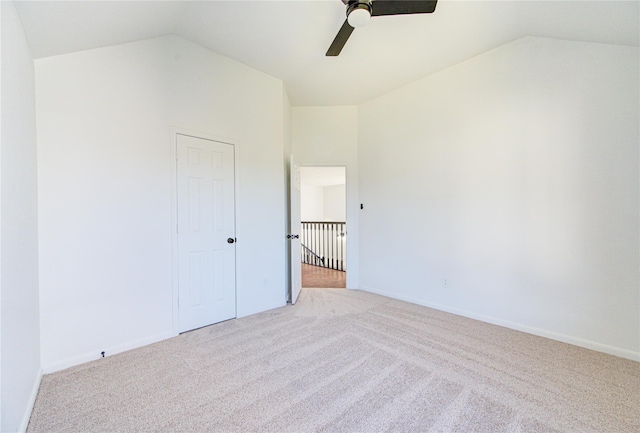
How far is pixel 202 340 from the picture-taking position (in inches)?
107

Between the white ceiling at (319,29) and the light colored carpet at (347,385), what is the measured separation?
8.28ft

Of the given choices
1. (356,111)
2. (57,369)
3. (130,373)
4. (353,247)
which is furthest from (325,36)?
(57,369)

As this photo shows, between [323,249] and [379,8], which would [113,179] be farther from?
[323,249]

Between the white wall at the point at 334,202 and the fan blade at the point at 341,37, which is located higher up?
the fan blade at the point at 341,37

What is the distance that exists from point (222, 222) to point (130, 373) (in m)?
1.63

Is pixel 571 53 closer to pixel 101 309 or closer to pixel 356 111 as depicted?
pixel 356 111

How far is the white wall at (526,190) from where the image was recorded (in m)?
2.41

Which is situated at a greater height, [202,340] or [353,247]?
[353,247]

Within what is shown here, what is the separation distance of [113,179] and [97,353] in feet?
4.98

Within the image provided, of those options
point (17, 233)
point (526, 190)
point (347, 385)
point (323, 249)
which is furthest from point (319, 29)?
point (323, 249)

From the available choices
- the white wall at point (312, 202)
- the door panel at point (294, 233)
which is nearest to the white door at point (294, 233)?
the door panel at point (294, 233)

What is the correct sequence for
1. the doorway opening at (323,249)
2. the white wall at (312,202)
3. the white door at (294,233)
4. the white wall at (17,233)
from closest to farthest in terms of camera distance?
the white wall at (17,233), the white door at (294,233), the doorway opening at (323,249), the white wall at (312,202)

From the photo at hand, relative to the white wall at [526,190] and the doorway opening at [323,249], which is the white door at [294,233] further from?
the white wall at [526,190]

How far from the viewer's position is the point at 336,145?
4.69 meters
